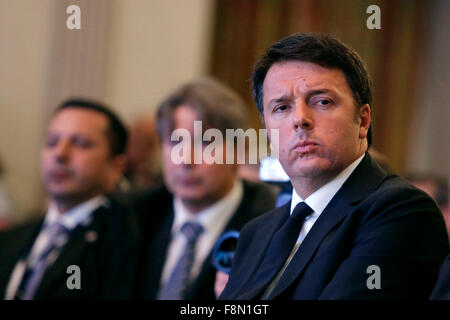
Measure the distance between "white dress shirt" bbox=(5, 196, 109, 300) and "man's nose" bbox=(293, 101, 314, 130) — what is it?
4.86ft

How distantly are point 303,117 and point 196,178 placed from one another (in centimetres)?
108

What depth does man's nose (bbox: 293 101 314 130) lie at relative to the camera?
1.42 metres

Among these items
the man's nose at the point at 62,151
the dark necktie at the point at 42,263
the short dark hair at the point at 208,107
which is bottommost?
the dark necktie at the point at 42,263

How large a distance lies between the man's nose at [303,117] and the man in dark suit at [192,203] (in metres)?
0.84

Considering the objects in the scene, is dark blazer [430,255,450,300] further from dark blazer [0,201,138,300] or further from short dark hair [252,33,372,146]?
dark blazer [0,201,138,300]

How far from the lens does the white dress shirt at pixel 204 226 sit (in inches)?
94.3

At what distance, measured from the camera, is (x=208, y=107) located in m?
A: 2.53

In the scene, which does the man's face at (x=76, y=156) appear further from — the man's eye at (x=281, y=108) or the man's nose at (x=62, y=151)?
the man's eye at (x=281, y=108)

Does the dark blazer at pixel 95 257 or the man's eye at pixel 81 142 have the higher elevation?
the man's eye at pixel 81 142

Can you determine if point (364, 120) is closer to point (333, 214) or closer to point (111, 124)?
point (333, 214)

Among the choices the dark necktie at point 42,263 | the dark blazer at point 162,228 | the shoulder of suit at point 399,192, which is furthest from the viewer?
the dark necktie at point 42,263

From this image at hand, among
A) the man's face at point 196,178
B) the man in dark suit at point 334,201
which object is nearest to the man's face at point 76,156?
the man's face at point 196,178

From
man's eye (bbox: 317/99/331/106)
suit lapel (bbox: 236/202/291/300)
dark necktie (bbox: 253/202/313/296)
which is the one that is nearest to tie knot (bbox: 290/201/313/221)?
dark necktie (bbox: 253/202/313/296)
